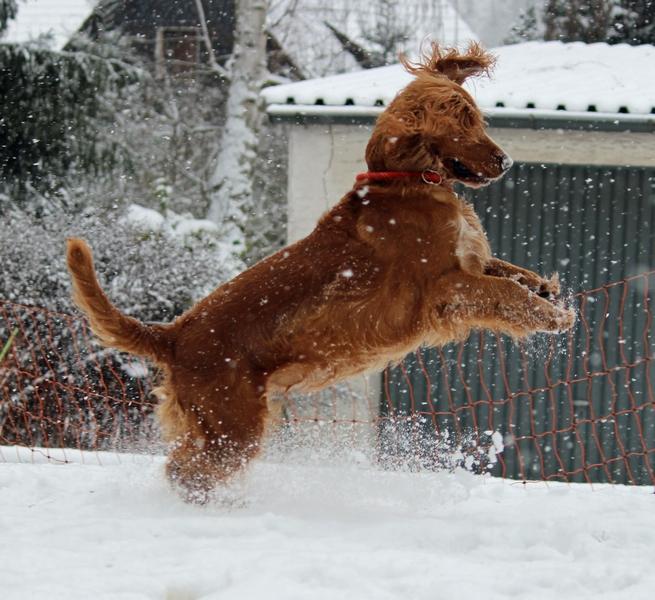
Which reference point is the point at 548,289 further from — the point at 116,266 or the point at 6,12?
the point at 6,12

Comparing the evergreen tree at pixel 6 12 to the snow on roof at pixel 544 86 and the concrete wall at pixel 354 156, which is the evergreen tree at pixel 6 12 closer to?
the snow on roof at pixel 544 86

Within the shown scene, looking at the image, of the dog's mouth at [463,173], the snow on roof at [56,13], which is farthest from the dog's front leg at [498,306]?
the snow on roof at [56,13]

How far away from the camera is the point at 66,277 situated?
6855 mm

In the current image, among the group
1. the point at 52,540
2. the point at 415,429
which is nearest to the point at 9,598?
the point at 52,540

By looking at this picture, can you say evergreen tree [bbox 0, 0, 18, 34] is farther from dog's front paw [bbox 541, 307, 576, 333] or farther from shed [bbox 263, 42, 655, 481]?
dog's front paw [bbox 541, 307, 576, 333]

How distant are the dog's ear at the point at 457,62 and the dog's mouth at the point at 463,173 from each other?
0.46m

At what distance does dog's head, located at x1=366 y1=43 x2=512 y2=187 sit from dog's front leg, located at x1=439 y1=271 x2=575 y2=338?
1.39ft

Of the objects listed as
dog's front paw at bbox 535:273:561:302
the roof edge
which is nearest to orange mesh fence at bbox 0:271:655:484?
the roof edge

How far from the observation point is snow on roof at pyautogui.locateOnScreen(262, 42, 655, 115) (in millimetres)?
6711

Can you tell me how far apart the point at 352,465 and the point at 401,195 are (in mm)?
1280

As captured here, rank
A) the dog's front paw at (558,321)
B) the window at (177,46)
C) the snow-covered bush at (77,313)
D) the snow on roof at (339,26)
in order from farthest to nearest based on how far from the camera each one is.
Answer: the window at (177,46)
the snow on roof at (339,26)
the snow-covered bush at (77,313)
the dog's front paw at (558,321)

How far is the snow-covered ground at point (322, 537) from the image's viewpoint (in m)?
2.54

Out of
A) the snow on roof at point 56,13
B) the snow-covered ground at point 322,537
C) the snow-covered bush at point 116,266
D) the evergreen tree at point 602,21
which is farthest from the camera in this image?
the snow on roof at point 56,13

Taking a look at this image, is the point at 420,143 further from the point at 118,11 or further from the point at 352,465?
the point at 118,11
